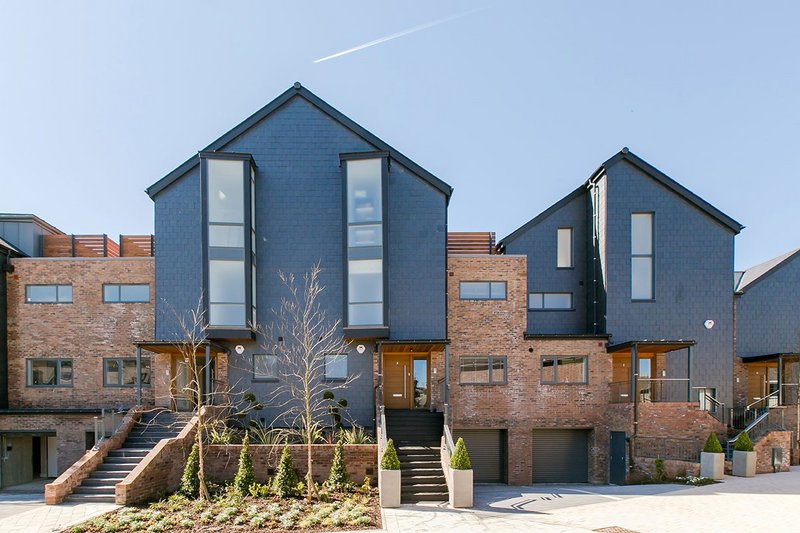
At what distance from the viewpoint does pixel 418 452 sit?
1477 centimetres

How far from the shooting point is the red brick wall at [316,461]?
559 inches

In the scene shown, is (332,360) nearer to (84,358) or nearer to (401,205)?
(401,205)

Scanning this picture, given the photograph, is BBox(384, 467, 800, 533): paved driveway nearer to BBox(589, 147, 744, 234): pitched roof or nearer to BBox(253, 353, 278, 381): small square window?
BBox(253, 353, 278, 381): small square window

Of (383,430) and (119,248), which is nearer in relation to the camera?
(383,430)

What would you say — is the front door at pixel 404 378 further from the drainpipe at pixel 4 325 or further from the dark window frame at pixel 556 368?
the drainpipe at pixel 4 325

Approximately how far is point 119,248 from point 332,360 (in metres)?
10.9

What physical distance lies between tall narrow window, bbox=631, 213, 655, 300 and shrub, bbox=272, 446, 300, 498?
1413cm

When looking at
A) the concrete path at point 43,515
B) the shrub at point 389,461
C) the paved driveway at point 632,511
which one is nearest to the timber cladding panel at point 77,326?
the concrete path at point 43,515

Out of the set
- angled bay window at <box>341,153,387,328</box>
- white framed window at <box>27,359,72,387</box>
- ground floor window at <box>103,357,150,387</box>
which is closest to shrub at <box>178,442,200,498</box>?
angled bay window at <box>341,153,387,328</box>

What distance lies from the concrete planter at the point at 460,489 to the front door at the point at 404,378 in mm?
6249

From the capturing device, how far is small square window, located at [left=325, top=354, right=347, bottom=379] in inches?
709

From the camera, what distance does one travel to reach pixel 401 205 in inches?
726

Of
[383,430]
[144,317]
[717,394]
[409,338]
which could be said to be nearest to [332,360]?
[409,338]

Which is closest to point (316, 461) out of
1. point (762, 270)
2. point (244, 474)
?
point (244, 474)
